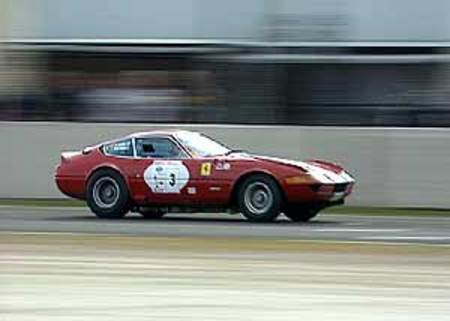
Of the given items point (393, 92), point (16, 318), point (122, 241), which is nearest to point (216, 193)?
point (122, 241)

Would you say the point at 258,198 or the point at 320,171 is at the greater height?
the point at 320,171

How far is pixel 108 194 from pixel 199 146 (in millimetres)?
1466

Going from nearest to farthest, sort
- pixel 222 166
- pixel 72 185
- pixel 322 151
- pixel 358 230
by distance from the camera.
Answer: pixel 358 230, pixel 222 166, pixel 72 185, pixel 322 151

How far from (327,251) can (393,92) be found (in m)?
14.6

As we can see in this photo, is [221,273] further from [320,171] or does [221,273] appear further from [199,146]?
[199,146]

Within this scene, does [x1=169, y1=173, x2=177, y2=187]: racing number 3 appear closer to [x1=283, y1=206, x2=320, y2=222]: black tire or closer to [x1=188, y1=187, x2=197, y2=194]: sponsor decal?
[x1=188, y1=187, x2=197, y2=194]: sponsor decal

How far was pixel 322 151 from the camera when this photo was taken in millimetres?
26969

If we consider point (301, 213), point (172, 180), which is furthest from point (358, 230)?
point (172, 180)

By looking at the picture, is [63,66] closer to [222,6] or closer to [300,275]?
[222,6]

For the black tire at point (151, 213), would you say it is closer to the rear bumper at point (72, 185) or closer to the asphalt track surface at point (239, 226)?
the asphalt track surface at point (239, 226)

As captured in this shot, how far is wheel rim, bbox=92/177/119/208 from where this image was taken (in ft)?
70.0

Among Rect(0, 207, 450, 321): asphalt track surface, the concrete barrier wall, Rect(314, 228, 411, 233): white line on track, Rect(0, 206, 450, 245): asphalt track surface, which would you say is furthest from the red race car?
the concrete barrier wall

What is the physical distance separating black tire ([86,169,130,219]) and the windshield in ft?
3.44

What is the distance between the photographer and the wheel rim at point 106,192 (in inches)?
840
